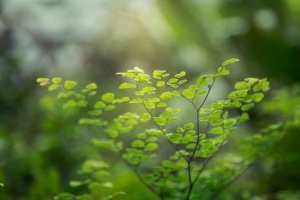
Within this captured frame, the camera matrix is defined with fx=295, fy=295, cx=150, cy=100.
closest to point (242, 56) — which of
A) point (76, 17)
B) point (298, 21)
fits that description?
point (298, 21)

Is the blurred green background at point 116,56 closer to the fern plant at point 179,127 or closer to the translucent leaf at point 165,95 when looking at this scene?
the fern plant at point 179,127

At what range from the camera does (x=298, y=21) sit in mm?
2256

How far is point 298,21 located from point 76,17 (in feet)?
6.07

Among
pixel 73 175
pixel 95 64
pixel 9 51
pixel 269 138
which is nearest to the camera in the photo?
pixel 269 138

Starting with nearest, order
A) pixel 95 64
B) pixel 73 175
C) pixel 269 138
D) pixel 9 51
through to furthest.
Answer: pixel 269 138 → pixel 73 175 → pixel 9 51 → pixel 95 64

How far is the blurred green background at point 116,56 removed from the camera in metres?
1.52

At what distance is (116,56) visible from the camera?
2723 mm

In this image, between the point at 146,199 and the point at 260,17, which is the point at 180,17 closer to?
the point at 260,17

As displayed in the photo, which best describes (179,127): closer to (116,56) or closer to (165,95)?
(165,95)

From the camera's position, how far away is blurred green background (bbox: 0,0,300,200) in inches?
59.7

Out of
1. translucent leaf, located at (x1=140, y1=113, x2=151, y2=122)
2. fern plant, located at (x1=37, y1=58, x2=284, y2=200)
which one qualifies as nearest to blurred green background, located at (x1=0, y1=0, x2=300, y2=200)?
fern plant, located at (x1=37, y1=58, x2=284, y2=200)

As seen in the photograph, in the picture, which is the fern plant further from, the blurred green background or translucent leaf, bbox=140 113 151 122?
the blurred green background

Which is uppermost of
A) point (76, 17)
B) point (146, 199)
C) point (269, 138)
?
point (76, 17)

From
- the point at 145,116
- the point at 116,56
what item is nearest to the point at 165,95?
the point at 145,116
